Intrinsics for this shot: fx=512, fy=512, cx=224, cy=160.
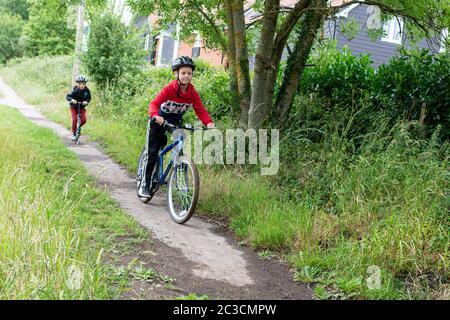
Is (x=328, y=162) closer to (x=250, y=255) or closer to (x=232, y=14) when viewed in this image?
(x=250, y=255)

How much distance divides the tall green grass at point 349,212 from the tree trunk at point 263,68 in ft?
2.79

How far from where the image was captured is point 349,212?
19.6ft

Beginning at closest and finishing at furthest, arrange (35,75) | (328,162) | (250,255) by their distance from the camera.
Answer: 1. (250,255)
2. (328,162)
3. (35,75)

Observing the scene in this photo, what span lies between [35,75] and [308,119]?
25.4 m

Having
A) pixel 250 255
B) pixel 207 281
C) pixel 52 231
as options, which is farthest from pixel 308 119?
pixel 52 231

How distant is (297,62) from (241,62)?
1.04 meters

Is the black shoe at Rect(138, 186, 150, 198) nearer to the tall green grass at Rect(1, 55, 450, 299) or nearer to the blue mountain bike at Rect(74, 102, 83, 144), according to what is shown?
the tall green grass at Rect(1, 55, 450, 299)

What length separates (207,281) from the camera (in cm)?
487

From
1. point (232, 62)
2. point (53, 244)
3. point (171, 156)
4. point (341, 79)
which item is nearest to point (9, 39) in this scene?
point (232, 62)

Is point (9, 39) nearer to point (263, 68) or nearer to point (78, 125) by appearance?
point (78, 125)

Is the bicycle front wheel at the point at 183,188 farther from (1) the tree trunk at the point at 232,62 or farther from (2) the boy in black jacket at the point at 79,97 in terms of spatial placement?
→ (2) the boy in black jacket at the point at 79,97

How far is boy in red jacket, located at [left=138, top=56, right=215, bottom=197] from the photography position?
6703mm

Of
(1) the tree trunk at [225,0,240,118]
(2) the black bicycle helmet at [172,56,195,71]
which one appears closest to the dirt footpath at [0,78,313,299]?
(2) the black bicycle helmet at [172,56,195,71]

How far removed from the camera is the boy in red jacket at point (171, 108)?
22.0 ft
